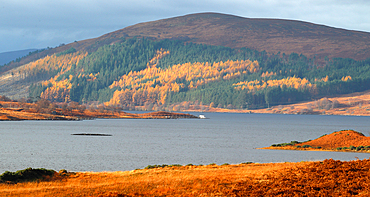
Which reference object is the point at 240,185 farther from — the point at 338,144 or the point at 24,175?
the point at 338,144

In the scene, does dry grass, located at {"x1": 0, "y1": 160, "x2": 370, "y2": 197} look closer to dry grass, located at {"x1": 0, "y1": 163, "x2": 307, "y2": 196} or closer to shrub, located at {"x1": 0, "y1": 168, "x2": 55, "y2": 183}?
dry grass, located at {"x1": 0, "y1": 163, "x2": 307, "y2": 196}

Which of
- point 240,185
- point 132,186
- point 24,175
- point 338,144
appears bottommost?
point 338,144

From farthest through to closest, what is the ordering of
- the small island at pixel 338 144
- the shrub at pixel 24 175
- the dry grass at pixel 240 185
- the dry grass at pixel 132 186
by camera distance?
the small island at pixel 338 144 < the shrub at pixel 24 175 < the dry grass at pixel 132 186 < the dry grass at pixel 240 185

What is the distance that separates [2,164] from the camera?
196 feet

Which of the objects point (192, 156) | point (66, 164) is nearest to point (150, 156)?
point (192, 156)

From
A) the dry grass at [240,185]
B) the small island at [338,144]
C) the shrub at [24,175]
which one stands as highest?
the dry grass at [240,185]

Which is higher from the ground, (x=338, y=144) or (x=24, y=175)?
(x=24, y=175)

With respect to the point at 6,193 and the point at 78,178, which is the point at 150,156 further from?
→ the point at 6,193

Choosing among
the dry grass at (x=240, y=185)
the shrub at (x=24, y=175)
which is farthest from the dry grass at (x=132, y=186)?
the shrub at (x=24, y=175)

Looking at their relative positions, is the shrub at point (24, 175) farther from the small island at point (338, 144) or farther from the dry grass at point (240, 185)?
the small island at point (338, 144)

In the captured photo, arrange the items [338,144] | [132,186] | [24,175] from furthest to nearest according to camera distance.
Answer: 1. [338,144]
2. [24,175]
3. [132,186]

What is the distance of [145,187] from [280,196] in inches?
402

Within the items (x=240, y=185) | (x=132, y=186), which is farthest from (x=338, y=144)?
(x=132, y=186)

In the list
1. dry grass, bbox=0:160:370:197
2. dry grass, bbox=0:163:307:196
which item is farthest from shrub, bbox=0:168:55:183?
dry grass, bbox=0:160:370:197
